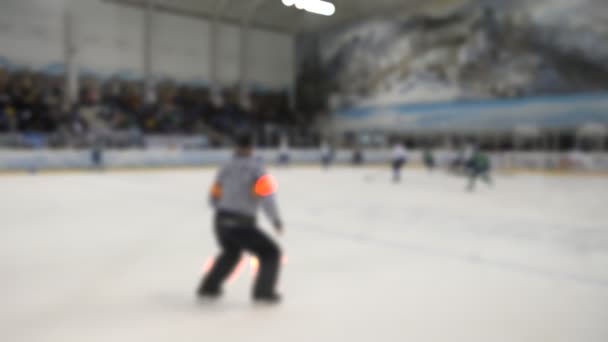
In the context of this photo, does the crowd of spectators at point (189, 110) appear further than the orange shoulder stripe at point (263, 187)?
Yes

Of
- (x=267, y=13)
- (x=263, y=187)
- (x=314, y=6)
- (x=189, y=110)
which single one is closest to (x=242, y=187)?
(x=263, y=187)

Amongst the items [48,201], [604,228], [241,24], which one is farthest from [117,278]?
[604,228]

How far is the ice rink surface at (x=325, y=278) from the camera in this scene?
2.29 m

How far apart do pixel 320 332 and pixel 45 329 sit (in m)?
1.43

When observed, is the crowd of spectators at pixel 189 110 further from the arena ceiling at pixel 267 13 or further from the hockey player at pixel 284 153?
the arena ceiling at pixel 267 13

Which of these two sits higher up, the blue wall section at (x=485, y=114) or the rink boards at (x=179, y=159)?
the blue wall section at (x=485, y=114)

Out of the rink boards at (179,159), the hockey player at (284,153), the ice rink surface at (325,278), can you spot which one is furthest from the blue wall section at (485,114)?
the ice rink surface at (325,278)

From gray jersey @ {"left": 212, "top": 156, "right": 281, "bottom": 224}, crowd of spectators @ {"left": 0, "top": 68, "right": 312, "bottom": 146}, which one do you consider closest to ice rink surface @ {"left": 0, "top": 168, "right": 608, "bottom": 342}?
gray jersey @ {"left": 212, "top": 156, "right": 281, "bottom": 224}

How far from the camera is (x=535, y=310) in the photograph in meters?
2.62

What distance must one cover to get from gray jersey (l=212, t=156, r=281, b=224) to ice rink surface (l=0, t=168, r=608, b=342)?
0.62 meters

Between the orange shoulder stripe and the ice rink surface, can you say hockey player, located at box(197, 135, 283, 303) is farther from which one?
the ice rink surface

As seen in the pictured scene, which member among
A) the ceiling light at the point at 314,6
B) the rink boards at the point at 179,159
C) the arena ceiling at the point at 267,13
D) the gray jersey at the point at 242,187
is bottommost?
the rink boards at the point at 179,159

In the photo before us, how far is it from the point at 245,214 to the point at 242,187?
16 centimetres

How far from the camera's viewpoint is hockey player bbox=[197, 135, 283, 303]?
2.43 metres
